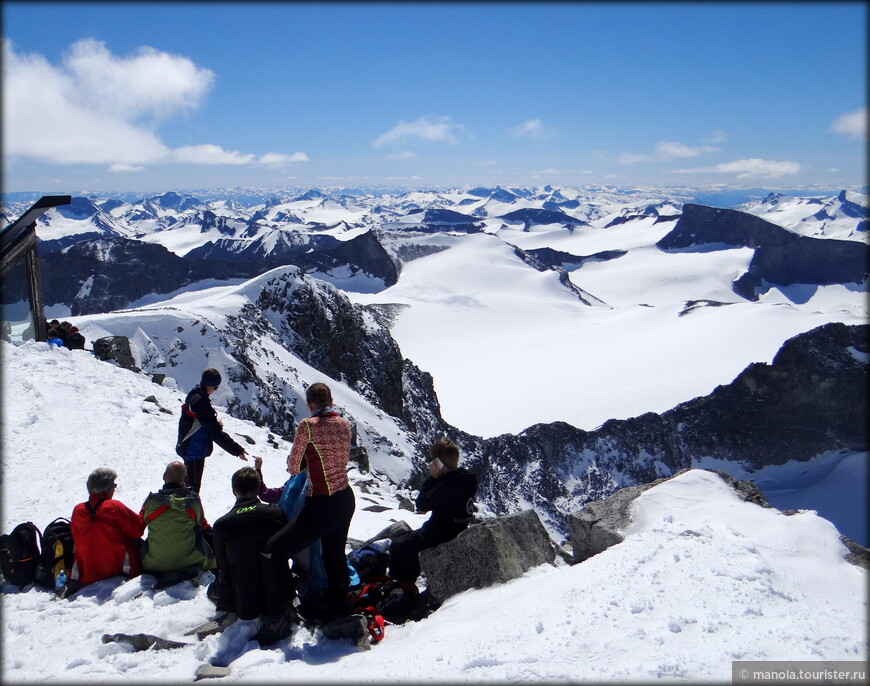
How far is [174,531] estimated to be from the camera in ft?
20.8

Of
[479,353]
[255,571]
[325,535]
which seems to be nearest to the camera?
[255,571]

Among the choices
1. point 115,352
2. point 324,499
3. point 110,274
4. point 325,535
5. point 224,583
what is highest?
point 110,274

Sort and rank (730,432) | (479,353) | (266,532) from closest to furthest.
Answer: (266,532), (730,432), (479,353)

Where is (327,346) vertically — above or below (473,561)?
below

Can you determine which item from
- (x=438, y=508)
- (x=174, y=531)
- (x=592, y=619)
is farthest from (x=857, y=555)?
(x=174, y=531)

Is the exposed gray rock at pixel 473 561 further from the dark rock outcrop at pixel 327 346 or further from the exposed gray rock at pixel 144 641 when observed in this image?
the dark rock outcrop at pixel 327 346

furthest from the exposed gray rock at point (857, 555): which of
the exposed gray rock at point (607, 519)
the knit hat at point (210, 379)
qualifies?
the knit hat at point (210, 379)

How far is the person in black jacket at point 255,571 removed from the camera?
5.28 m

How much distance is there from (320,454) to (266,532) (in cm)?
91

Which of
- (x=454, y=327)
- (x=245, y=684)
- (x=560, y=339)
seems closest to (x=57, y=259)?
(x=454, y=327)

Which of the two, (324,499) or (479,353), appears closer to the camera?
(324,499)

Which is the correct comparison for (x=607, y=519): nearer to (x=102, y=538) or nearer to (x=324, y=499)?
(x=324, y=499)

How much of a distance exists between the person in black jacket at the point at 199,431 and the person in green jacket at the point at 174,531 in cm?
143

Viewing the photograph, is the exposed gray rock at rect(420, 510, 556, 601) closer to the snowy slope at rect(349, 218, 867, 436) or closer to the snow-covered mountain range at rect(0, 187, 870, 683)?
the snow-covered mountain range at rect(0, 187, 870, 683)
